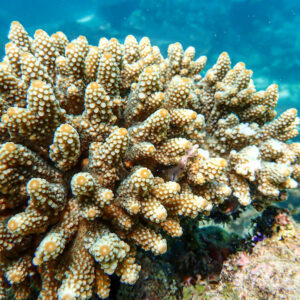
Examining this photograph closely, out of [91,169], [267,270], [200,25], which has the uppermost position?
[200,25]

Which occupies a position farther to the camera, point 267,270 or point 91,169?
point 267,270

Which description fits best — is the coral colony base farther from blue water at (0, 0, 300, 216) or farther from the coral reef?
blue water at (0, 0, 300, 216)

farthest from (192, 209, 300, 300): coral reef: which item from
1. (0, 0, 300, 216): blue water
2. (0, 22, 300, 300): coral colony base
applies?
(0, 0, 300, 216): blue water

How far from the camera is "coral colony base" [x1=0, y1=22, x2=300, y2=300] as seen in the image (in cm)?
175

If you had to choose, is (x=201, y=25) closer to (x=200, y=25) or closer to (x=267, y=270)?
(x=200, y=25)

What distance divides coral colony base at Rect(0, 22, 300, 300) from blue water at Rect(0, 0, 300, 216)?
1826 centimetres

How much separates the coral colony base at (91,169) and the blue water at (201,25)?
719 inches

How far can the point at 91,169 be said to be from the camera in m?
2.00

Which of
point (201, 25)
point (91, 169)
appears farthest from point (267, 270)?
point (201, 25)

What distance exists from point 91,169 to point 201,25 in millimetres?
22646

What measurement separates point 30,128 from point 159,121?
126cm

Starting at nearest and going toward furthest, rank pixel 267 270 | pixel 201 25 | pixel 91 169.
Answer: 1. pixel 91 169
2. pixel 267 270
3. pixel 201 25

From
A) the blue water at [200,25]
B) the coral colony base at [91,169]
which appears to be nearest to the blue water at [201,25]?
the blue water at [200,25]

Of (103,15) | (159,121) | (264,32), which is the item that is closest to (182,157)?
(159,121)
